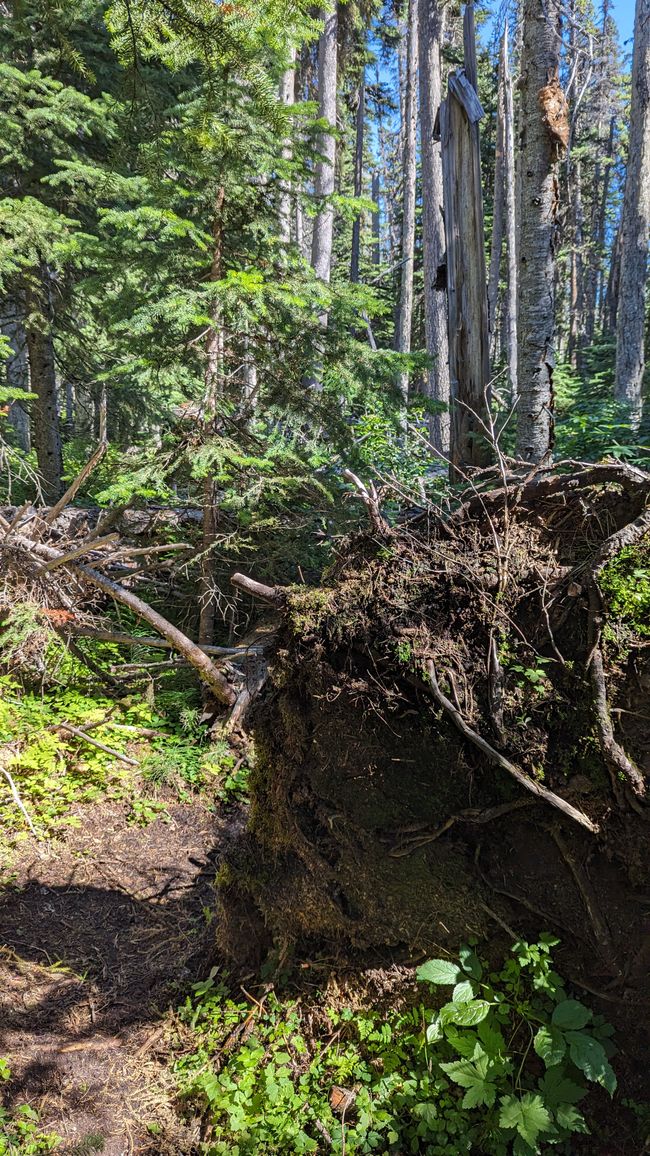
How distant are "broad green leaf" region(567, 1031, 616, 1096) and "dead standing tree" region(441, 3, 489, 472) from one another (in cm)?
464

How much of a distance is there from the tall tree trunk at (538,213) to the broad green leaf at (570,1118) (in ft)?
12.5

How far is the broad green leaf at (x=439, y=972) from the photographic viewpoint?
2.39 meters

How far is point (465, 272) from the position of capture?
6.00 m

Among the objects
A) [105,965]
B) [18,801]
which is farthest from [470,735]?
[18,801]

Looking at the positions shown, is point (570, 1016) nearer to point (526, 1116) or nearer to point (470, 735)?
point (526, 1116)

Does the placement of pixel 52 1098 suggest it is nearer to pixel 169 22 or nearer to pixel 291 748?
pixel 291 748

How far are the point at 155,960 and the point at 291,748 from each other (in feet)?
5.81

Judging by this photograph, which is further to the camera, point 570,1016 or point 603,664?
point 603,664

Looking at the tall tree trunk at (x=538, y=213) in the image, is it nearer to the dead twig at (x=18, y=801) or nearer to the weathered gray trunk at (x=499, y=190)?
the dead twig at (x=18, y=801)

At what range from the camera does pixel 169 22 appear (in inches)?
122

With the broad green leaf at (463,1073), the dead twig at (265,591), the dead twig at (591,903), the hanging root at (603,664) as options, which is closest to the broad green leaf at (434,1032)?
the broad green leaf at (463,1073)

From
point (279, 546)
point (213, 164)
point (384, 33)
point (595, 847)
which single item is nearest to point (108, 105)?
point (213, 164)

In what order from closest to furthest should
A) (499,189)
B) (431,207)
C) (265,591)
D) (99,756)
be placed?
(265,591), (99,756), (431,207), (499,189)

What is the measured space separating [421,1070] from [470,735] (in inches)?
50.8
